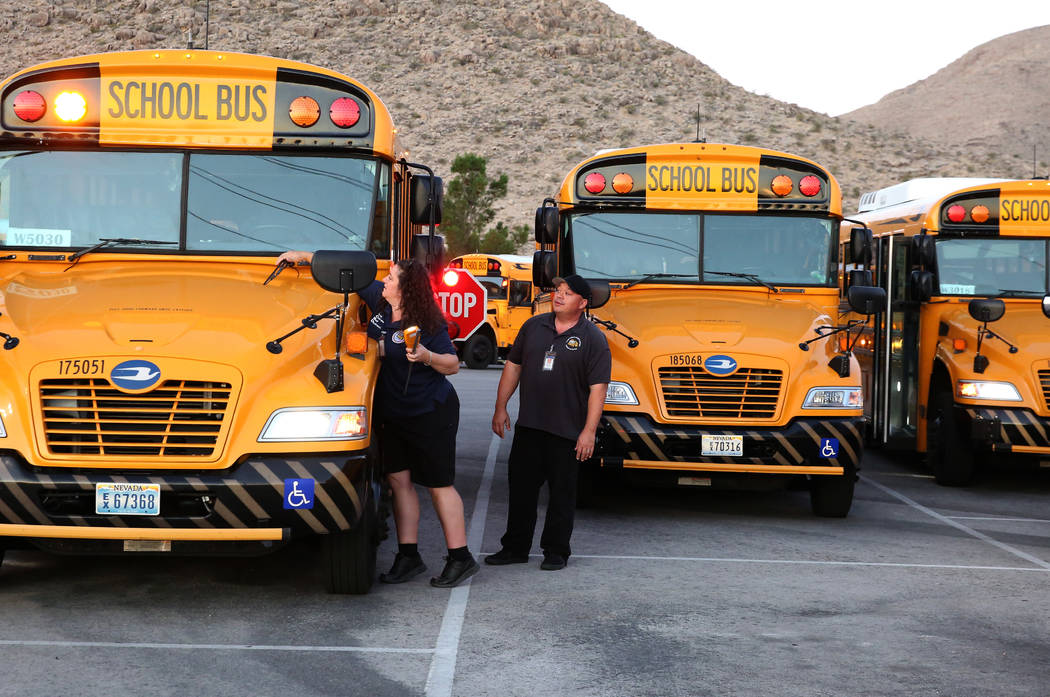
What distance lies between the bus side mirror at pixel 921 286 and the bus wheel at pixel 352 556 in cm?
625

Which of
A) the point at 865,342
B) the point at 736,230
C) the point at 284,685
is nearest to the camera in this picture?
the point at 284,685

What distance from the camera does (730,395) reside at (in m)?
8.38

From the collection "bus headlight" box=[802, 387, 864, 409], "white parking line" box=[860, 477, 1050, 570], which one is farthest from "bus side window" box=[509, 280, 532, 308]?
"bus headlight" box=[802, 387, 864, 409]

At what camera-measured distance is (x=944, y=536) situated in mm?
8508

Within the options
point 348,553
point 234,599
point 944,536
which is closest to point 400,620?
point 348,553

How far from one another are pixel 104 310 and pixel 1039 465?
7252 millimetres

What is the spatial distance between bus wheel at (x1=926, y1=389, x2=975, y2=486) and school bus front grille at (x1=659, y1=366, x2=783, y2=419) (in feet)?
9.45

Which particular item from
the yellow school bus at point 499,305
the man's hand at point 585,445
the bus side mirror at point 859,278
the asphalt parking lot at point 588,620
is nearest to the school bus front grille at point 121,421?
the asphalt parking lot at point 588,620

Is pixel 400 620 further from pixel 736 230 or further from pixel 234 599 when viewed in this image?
pixel 736 230

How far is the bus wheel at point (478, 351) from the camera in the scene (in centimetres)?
2748

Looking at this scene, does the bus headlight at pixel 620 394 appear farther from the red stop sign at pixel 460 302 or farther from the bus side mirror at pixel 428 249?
the bus side mirror at pixel 428 249

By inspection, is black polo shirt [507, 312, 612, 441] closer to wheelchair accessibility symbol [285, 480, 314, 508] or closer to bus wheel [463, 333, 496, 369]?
wheelchair accessibility symbol [285, 480, 314, 508]

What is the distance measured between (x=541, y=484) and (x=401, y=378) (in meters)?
1.19

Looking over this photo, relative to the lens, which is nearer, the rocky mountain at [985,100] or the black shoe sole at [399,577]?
the black shoe sole at [399,577]
